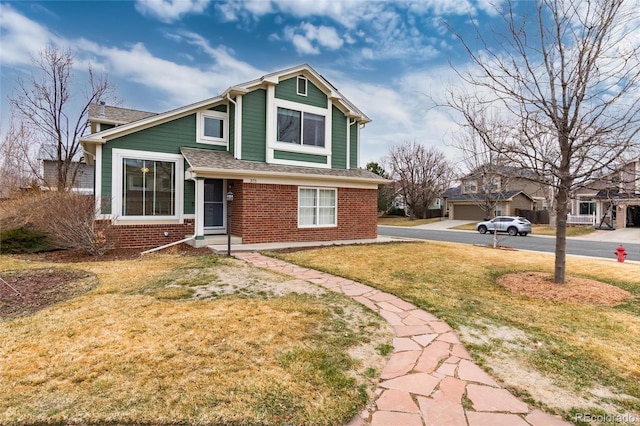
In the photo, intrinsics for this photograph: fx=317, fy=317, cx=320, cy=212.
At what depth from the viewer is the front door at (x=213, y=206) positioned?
12.4 metres

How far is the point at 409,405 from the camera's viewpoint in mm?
2648

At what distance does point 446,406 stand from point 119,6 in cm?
1316

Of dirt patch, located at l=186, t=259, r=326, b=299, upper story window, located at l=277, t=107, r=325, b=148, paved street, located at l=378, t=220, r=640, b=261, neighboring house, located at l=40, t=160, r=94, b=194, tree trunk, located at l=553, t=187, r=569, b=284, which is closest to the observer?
dirt patch, located at l=186, t=259, r=326, b=299

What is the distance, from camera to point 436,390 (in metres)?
2.89

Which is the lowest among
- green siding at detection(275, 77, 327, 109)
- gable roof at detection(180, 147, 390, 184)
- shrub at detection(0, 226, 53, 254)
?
shrub at detection(0, 226, 53, 254)

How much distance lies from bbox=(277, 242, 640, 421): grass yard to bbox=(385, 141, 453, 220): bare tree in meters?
34.5

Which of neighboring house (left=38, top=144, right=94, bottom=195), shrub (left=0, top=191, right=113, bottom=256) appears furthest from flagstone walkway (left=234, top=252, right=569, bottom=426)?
neighboring house (left=38, top=144, right=94, bottom=195)

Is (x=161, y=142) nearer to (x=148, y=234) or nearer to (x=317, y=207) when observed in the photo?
(x=148, y=234)

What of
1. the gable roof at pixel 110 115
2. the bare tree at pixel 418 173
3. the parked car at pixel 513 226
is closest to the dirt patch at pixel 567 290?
the gable roof at pixel 110 115

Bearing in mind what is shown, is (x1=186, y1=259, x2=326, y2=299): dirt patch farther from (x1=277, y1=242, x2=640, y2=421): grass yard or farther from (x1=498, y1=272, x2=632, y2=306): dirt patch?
(x1=498, y1=272, x2=632, y2=306): dirt patch

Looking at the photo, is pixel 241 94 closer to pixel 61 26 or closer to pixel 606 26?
pixel 61 26

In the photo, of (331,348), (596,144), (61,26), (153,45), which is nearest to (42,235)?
(61,26)

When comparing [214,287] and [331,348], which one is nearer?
[331,348]

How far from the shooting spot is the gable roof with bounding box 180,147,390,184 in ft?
34.2
